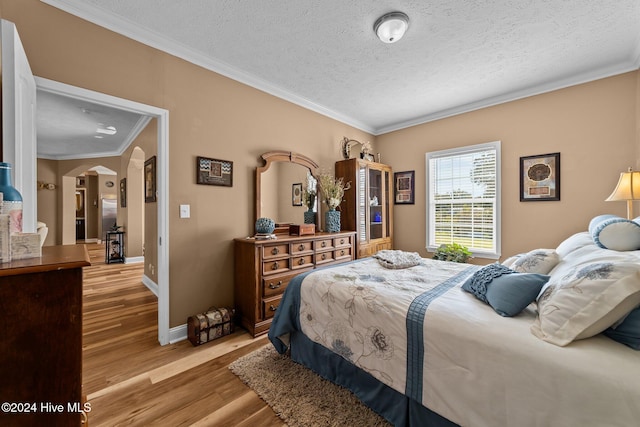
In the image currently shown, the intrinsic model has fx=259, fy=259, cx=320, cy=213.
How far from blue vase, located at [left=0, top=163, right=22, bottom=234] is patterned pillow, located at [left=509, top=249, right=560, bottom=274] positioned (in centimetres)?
242

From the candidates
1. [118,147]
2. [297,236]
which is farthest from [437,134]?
[118,147]

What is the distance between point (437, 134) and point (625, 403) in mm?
3809

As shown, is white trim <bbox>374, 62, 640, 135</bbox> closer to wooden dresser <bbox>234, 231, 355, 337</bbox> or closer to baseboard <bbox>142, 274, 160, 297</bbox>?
wooden dresser <bbox>234, 231, 355, 337</bbox>

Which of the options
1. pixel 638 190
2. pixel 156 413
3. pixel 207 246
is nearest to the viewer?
pixel 156 413

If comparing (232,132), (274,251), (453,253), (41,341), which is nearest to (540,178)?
(453,253)

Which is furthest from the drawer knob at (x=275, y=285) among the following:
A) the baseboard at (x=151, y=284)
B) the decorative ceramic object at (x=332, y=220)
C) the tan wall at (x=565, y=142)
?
the tan wall at (x=565, y=142)

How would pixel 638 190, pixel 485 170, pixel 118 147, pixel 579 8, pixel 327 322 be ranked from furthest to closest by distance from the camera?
pixel 118 147 < pixel 485 170 < pixel 638 190 < pixel 579 8 < pixel 327 322

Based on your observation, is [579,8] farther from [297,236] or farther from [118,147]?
[118,147]

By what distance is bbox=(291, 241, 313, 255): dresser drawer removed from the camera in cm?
288

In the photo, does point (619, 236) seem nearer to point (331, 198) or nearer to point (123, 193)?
point (331, 198)

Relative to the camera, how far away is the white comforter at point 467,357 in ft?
2.86

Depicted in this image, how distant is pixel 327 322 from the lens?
5.75 feet

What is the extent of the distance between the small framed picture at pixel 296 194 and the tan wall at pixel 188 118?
1.72ft

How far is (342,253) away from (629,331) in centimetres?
266
